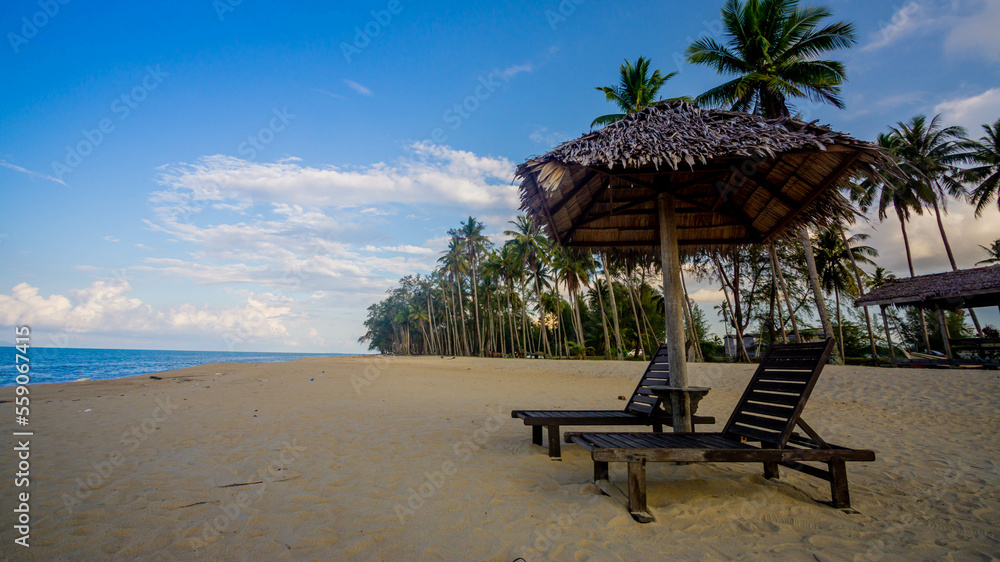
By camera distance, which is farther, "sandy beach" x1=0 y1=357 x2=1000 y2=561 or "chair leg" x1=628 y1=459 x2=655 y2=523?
"chair leg" x1=628 y1=459 x2=655 y2=523

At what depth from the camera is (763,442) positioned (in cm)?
335

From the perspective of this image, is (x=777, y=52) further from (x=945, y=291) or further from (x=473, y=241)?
(x=473, y=241)

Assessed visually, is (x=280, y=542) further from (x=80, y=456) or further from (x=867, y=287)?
(x=867, y=287)

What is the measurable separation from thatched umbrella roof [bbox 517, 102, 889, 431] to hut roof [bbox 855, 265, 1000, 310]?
42.3 feet

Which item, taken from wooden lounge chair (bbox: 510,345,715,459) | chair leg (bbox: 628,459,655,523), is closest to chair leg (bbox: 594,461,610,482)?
chair leg (bbox: 628,459,655,523)

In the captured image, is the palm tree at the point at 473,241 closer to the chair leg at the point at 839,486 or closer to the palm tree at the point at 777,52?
the palm tree at the point at 777,52

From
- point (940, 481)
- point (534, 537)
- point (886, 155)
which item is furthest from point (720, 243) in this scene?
point (534, 537)

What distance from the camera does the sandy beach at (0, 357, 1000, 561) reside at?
253 centimetres

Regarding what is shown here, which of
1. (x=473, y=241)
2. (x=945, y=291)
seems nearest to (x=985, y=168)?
(x=945, y=291)

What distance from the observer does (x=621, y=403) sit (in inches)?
359

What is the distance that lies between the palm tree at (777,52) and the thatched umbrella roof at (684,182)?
11.3 m

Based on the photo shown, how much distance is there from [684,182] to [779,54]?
13606 mm

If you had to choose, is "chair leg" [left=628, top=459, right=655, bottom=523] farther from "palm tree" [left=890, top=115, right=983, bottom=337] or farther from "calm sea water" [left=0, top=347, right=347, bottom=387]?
"palm tree" [left=890, top=115, right=983, bottom=337]

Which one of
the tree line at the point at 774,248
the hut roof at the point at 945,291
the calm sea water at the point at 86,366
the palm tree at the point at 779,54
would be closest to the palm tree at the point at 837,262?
the tree line at the point at 774,248
